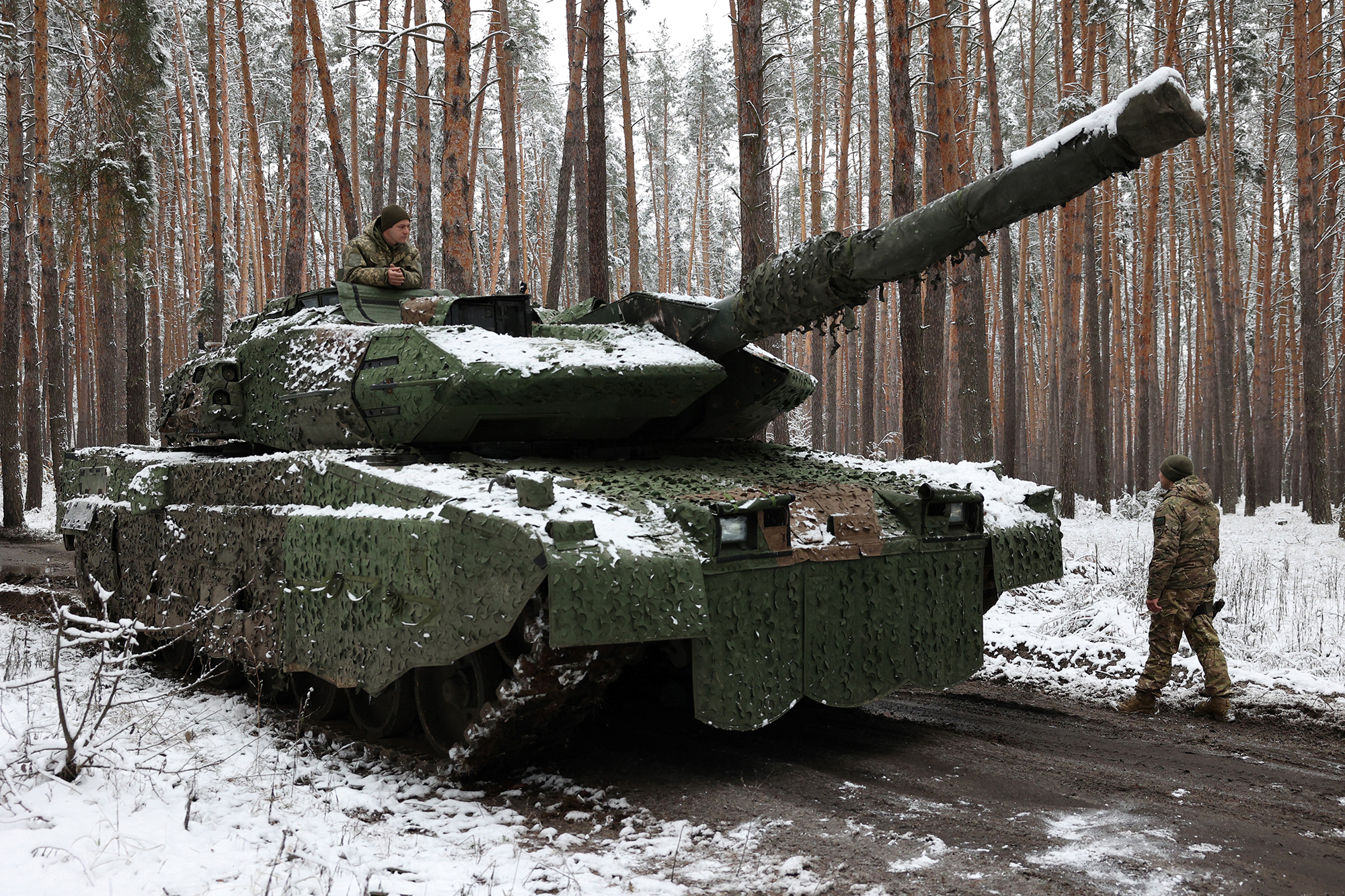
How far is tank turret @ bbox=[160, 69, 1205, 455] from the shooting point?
3.96m

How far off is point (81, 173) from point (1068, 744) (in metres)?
11.1

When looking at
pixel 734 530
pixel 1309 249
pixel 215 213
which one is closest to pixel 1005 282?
pixel 1309 249

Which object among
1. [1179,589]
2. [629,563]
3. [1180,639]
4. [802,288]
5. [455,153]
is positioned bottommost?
[1180,639]

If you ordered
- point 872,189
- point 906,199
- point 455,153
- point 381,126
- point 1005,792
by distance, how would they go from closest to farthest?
point 1005,792 → point 906,199 → point 455,153 → point 381,126 → point 872,189

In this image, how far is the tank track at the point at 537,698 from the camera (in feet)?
13.0

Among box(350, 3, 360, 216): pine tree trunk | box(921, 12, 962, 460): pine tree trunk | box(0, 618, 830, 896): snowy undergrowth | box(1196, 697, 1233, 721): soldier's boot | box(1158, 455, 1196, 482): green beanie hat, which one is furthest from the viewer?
box(350, 3, 360, 216): pine tree trunk

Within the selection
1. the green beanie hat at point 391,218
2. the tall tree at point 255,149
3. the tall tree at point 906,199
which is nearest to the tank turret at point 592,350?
the green beanie hat at point 391,218

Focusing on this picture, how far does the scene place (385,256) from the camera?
674 centimetres

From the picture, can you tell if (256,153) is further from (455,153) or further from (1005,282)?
(1005,282)

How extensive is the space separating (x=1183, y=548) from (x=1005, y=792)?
94.6 inches

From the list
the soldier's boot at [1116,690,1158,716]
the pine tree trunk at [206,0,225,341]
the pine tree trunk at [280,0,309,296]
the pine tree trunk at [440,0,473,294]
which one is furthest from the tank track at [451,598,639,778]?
the pine tree trunk at [206,0,225,341]

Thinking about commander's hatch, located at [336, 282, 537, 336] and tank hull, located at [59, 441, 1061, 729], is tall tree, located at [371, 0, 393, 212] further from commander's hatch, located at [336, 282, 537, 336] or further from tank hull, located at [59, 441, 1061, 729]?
tank hull, located at [59, 441, 1061, 729]

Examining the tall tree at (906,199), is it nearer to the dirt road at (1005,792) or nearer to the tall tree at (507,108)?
the dirt road at (1005,792)

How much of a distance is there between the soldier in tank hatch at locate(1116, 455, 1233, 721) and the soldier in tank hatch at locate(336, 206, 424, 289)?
487 centimetres
